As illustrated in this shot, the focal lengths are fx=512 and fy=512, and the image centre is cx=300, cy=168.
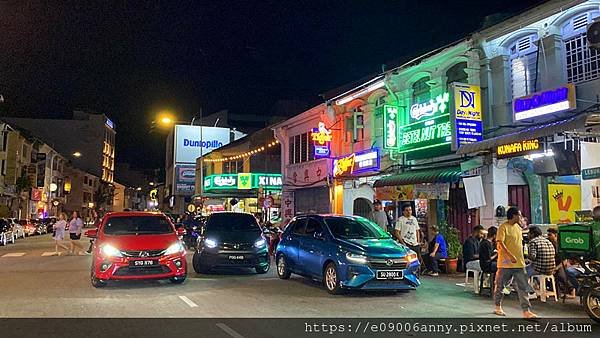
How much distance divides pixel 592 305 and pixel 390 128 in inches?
425

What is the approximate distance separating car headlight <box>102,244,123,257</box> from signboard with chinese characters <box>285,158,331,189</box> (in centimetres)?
1421

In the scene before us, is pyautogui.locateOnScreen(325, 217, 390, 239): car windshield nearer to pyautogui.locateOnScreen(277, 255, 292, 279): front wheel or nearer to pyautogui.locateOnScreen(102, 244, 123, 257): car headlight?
pyautogui.locateOnScreen(277, 255, 292, 279): front wheel

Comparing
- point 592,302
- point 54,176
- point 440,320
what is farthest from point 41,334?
point 54,176

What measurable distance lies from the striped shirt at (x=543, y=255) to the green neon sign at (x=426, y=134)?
5.71 metres

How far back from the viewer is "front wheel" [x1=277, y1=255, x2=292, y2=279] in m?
13.2

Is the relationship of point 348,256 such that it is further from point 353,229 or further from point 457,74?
point 457,74

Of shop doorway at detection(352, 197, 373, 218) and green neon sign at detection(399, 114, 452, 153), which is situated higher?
green neon sign at detection(399, 114, 452, 153)

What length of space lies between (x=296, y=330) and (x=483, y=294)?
214 inches

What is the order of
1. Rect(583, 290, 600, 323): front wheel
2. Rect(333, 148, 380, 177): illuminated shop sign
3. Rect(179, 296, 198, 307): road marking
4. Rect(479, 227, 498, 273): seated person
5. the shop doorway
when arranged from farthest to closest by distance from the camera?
the shop doorway
Rect(333, 148, 380, 177): illuminated shop sign
Rect(479, 227, 498, 273): seated person
Rect(179, 296, 198, 307): road marking
Rect(583, 290, 600, 323): front wheel

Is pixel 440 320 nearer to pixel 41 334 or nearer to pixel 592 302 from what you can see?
pixel 592 302

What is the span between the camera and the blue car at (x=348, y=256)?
10352 mm

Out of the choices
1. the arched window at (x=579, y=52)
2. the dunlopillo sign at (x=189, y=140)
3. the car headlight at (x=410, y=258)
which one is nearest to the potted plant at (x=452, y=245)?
the car headlight at (x=410, y=258)

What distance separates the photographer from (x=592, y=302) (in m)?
8.27

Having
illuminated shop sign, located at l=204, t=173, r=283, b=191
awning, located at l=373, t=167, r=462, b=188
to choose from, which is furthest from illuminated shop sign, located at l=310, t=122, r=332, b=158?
illuminated shop sign, located at l=204, t=173, r=283, b=191
